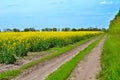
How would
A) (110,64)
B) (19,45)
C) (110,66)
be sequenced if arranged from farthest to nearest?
(19,45) → (110,64) → (110,66)

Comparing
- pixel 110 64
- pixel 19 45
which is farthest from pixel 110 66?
pixel 19 45

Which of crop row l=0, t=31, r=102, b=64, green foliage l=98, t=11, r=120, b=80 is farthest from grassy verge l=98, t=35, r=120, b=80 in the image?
crop row l=0, t=31, r=102, b=64

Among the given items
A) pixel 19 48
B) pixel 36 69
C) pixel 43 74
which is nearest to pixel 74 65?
pixel 36 69

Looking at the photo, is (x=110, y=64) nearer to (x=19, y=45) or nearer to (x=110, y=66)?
(x=110, y=66)

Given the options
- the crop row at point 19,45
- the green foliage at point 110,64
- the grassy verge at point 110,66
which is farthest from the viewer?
the crop row at point 19,45

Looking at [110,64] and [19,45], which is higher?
[19,45]

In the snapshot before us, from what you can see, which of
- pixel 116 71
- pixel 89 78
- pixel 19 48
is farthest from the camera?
pixel 19 48

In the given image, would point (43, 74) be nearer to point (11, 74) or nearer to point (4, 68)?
point (11, 74)

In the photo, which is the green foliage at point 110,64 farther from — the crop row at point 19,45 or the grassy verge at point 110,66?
the crop row at point 19,45

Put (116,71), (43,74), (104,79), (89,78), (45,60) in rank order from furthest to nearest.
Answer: (45,60), (43,74), (89,78), (104,79), (116,71)

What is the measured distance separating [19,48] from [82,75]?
1224cm

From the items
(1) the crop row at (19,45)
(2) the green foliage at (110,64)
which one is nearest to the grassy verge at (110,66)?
(2) the green foliage at (110,64)

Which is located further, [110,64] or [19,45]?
[19,45]

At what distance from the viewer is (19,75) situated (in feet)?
71.8
